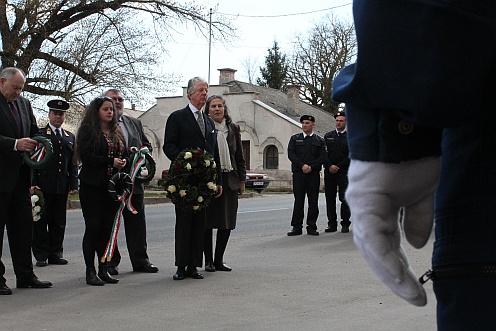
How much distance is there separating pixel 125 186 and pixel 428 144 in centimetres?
746

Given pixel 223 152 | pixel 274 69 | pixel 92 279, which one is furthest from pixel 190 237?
pixel 274 69

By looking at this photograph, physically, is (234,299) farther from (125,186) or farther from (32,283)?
(32,283)

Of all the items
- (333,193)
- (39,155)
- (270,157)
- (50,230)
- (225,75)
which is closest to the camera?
(39,155)

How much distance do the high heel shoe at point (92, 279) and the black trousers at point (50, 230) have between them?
6.49 feet

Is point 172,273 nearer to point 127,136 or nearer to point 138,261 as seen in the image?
point 138,261

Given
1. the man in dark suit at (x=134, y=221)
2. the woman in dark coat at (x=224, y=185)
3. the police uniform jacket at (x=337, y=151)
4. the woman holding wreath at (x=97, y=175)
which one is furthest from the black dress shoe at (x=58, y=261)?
the police uniform jacket at (x=337, y=151)

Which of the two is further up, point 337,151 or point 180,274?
point 337,151

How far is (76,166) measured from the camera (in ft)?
36.2

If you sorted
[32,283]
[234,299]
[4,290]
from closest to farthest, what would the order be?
1. [234,299]
2. [4,290]
3. [32,283]

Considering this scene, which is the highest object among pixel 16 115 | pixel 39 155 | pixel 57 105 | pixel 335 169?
pixel 57 105

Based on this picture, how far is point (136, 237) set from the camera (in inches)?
378

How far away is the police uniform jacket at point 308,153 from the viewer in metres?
15.2

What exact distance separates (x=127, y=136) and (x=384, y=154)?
815 centimetres

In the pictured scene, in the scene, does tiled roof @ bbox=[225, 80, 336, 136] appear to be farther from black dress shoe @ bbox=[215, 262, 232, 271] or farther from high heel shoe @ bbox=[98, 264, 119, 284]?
high heel shoe @ bbox=[98, 264, 119, 284]
